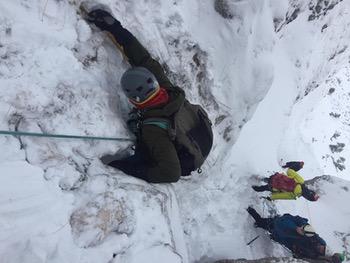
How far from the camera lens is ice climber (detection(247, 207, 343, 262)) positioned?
23.8ft

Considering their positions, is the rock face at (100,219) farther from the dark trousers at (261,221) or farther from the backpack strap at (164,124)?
the dark trousers at (261,221)

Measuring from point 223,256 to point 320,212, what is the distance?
15.6ft

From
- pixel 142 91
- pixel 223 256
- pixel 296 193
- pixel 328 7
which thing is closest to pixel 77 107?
pixel 142 91

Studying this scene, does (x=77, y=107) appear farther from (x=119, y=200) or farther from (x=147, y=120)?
(x=119, y=200)

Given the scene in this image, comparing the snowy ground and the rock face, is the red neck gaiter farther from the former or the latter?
the rock face

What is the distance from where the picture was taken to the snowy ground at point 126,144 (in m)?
3.79

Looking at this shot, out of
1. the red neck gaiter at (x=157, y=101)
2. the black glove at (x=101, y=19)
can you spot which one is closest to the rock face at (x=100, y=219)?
the red neck gaiter at (x=157, y=101)

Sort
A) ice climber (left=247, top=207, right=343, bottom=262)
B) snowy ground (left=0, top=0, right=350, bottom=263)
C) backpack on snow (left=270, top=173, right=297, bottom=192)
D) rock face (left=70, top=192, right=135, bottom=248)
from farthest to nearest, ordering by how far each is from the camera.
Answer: backpack on snow (left=270, top=173, right=297, bottom=192) → ice climber (left=247, top=207, right=343, bottom=262) → rock face (left=70, top=192, right=135, bottom=248) → snowy ground (left=0, top=0, right=350, bottom=263)

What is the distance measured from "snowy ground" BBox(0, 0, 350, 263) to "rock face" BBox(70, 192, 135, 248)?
1cm

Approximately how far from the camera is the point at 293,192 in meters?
7.79

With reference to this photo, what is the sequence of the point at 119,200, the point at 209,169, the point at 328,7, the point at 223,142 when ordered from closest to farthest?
the point at 119,200, the point at 209,169, the point at 223,142, the point at 328,7

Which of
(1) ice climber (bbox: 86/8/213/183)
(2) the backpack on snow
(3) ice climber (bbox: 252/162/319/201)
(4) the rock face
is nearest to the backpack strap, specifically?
(1) ice climber (bbox: 86/8/213/183)

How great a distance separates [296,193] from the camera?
302 inches

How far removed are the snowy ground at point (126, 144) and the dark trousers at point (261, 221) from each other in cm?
14
